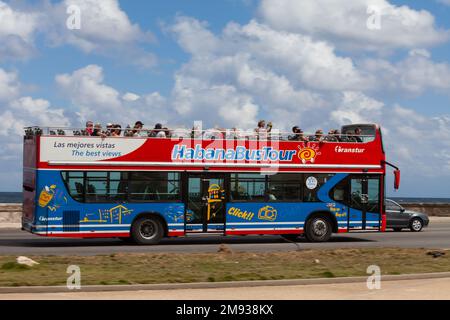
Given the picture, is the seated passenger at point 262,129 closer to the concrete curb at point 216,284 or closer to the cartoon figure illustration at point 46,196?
the cartoon figure illustration at point 46,196

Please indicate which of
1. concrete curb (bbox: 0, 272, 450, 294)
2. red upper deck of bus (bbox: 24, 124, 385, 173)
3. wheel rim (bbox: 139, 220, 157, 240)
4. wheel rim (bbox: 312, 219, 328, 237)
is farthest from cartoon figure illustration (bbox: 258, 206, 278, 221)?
concrete curb (bbox: 0, 272, 450, 294)

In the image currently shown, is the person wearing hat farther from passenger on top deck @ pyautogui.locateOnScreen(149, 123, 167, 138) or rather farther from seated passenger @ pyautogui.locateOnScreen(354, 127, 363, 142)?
seated passenger @ pyautogui.locateOnScreen(354, 127, 363, 142)

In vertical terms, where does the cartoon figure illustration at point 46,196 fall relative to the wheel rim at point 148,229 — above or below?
above

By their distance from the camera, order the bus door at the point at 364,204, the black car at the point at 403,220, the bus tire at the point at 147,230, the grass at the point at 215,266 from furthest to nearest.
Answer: the black car at the point at 403,220, the bus door at the point at 364,204, the bus tire at the point at 147,230, the grass at the point at 215,266

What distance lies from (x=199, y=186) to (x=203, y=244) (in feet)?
6.44

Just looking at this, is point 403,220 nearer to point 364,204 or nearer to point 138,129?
point 364,204

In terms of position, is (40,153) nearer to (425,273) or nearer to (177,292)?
(177,292)

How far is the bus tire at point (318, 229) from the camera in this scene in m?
24.6

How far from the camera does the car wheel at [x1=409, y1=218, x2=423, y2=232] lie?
104 feet

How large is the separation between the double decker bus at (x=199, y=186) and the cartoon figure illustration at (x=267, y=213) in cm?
3

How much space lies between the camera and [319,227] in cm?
2473

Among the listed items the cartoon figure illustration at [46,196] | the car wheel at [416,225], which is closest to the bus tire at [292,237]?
the car wheel at [416,225]

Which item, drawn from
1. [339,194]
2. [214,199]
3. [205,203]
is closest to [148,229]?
[205,203]
